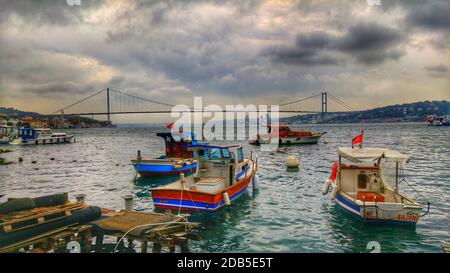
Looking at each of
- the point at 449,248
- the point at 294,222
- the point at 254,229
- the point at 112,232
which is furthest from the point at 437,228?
the point at 112,232

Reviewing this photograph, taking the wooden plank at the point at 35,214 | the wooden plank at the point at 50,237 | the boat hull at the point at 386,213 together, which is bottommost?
the boat hull at the point at 386,213

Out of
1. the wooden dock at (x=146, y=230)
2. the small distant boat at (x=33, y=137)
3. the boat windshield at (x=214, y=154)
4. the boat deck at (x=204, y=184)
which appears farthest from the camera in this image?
the small distant boat at (x=33, y=137)

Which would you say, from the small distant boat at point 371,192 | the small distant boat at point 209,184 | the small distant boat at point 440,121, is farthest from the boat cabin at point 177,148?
the small distant boat at point 440,121

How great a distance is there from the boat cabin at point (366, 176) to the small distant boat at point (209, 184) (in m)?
5.63

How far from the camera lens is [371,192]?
15.0m

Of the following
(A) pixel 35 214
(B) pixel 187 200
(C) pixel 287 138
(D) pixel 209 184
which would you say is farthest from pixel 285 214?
(C) pixel 287 138

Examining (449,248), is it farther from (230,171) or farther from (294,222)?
(230,171)

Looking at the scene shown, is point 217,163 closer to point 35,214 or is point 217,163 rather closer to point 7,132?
point 35,214

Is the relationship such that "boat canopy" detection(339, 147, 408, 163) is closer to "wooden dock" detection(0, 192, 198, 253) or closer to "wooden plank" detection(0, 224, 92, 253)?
"wooden dock" detection(0, 192, 198, 253)

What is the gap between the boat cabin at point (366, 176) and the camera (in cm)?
1416

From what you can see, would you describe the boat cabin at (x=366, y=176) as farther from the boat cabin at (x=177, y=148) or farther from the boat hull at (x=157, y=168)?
the boat cabin at (x=177, y=148)

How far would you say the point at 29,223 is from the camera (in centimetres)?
891
